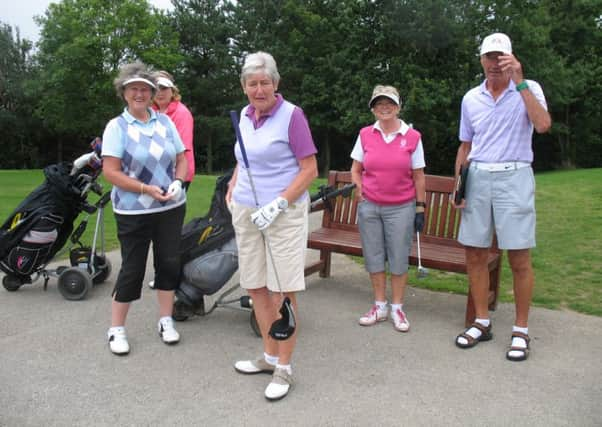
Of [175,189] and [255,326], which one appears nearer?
[175,189]

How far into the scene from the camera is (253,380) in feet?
11.7

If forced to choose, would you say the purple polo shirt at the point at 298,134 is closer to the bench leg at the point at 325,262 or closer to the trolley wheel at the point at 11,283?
the bench leg at the point at 325,262

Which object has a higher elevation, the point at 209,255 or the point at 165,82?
the point at 165,82

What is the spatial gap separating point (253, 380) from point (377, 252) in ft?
5.07

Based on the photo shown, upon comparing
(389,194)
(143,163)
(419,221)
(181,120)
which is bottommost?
(419,221)

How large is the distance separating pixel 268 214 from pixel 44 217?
9.36ft

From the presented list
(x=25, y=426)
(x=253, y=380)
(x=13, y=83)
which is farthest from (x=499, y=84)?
(x=13, y=83)

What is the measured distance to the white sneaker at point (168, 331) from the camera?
4.12m

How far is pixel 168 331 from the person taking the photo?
13.7ft

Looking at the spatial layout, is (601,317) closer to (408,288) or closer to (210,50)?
(408,288)

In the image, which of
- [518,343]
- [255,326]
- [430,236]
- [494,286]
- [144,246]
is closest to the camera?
[518,343]

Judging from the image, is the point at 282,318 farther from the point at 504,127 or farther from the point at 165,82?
the point at 165,82

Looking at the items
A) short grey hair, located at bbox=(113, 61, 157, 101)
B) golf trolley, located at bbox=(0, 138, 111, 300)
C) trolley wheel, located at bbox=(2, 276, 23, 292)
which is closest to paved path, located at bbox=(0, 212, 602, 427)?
golf trolley, located at bbox=(0, 138, 111, 300)

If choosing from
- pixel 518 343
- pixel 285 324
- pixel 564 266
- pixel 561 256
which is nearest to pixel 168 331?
pixel 285 324
